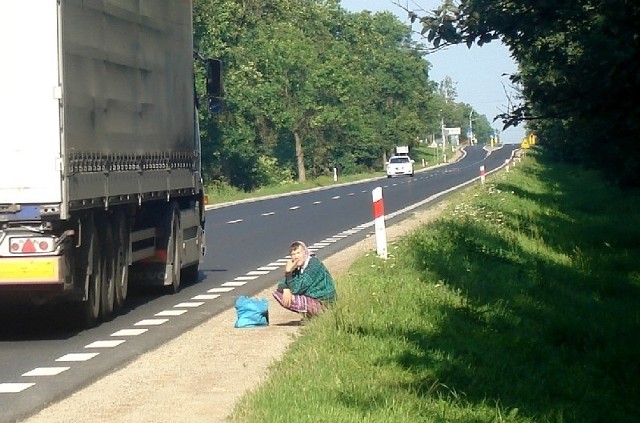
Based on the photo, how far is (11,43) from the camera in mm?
13938

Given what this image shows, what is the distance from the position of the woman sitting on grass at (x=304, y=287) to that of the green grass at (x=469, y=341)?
0.25 m

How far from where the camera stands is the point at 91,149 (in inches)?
591

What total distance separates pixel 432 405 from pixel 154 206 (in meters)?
10.4

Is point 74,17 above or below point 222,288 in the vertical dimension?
above

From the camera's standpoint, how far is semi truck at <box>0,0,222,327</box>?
1380cm

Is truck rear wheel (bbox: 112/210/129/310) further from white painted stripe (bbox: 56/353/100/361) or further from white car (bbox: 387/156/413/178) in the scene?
white car (bbox: 387/156/413/178)

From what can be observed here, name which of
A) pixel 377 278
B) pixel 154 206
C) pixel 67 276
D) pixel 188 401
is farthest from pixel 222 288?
pixel 188 401

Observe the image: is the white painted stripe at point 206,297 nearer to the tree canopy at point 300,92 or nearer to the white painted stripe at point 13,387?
the white painted stripe at point 13,387

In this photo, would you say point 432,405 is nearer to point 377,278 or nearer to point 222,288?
point 377,278

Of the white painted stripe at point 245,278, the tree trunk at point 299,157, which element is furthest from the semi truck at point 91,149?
the tree trunk at point 299,157

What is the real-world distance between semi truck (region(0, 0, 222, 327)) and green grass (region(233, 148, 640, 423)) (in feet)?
8.38

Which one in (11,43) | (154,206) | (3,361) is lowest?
(3,361)

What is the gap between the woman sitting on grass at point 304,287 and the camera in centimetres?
1456

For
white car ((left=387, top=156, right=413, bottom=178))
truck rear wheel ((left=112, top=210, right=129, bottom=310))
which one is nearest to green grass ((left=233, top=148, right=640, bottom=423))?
truck rear wheel ((left=112, top=210, right=129, bottom=310))
